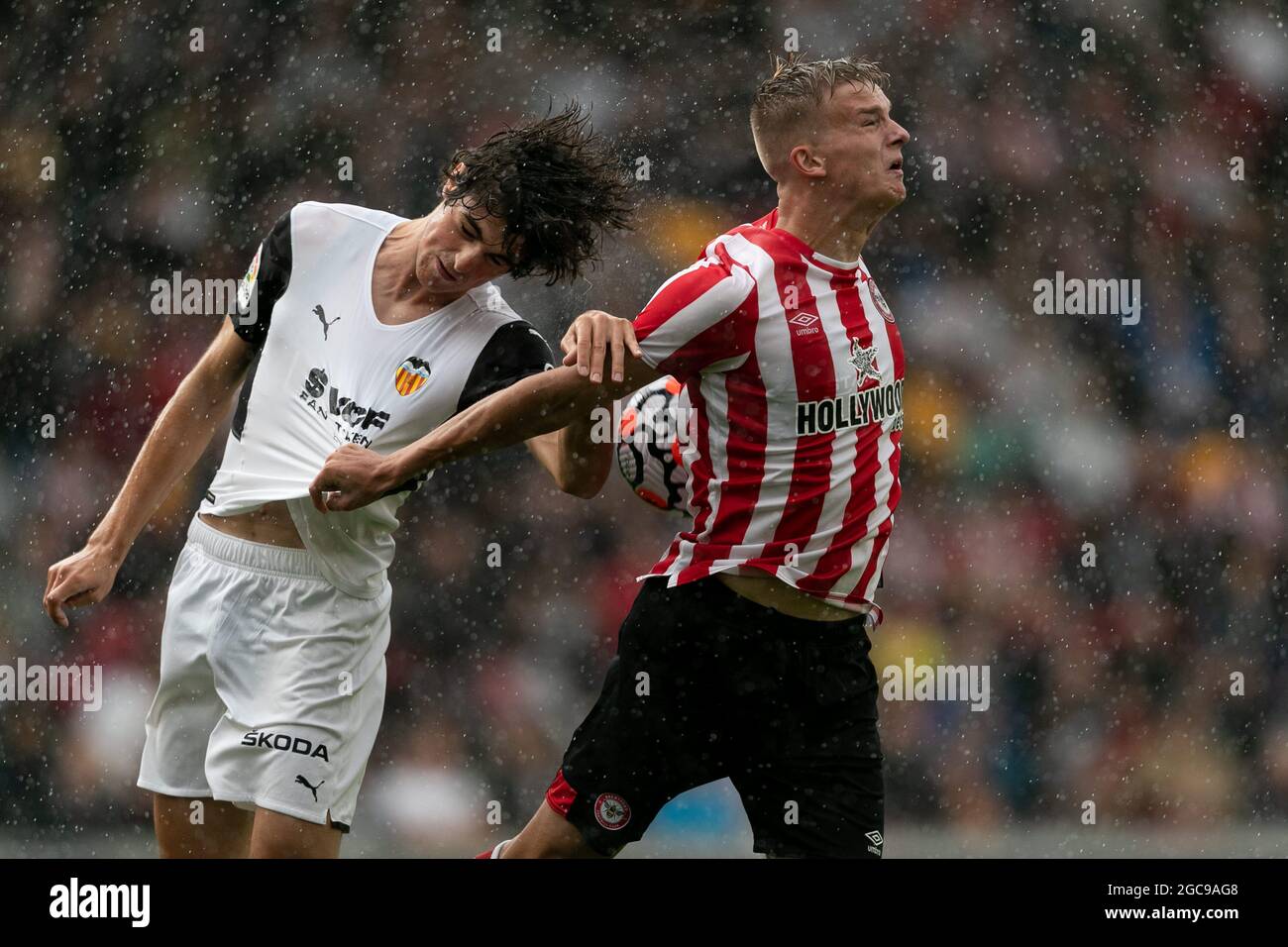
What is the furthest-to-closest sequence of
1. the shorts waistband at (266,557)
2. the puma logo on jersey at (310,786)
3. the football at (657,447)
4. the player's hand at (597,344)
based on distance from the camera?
the football at (657,447) < the shorts waistband at (266,557) < the puma logo on jersey at (310,786) < the player's hand at (597,344)

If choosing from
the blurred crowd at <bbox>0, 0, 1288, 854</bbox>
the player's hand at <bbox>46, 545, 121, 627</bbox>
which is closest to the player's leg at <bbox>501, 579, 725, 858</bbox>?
the player's hand at <bbox>46, 545, 121, 627</bbox>

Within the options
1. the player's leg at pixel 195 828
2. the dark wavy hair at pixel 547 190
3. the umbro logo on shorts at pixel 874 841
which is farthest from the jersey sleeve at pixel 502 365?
the umbro logo on shorts at pixel 874 841

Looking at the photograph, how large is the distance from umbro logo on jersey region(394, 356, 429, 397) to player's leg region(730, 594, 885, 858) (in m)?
0.74

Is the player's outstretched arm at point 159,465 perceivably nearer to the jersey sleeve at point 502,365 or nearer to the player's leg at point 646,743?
the jersey sleeve at point 502,365

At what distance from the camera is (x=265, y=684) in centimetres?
290

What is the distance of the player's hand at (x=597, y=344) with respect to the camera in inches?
103

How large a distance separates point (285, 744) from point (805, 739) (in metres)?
0.94

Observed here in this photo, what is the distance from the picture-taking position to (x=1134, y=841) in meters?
5.09

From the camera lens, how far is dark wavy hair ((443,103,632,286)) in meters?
2.90

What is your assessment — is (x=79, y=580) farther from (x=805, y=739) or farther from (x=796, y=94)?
(x=796, y=94)

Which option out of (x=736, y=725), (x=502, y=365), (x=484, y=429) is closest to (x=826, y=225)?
(x=502, y=365)

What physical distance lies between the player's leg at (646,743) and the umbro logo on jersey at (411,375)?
0.60 m

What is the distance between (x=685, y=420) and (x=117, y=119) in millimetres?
3400

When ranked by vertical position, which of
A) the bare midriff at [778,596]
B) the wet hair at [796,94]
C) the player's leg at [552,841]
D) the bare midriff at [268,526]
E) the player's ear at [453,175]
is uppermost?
the wet hair at [796,94]
